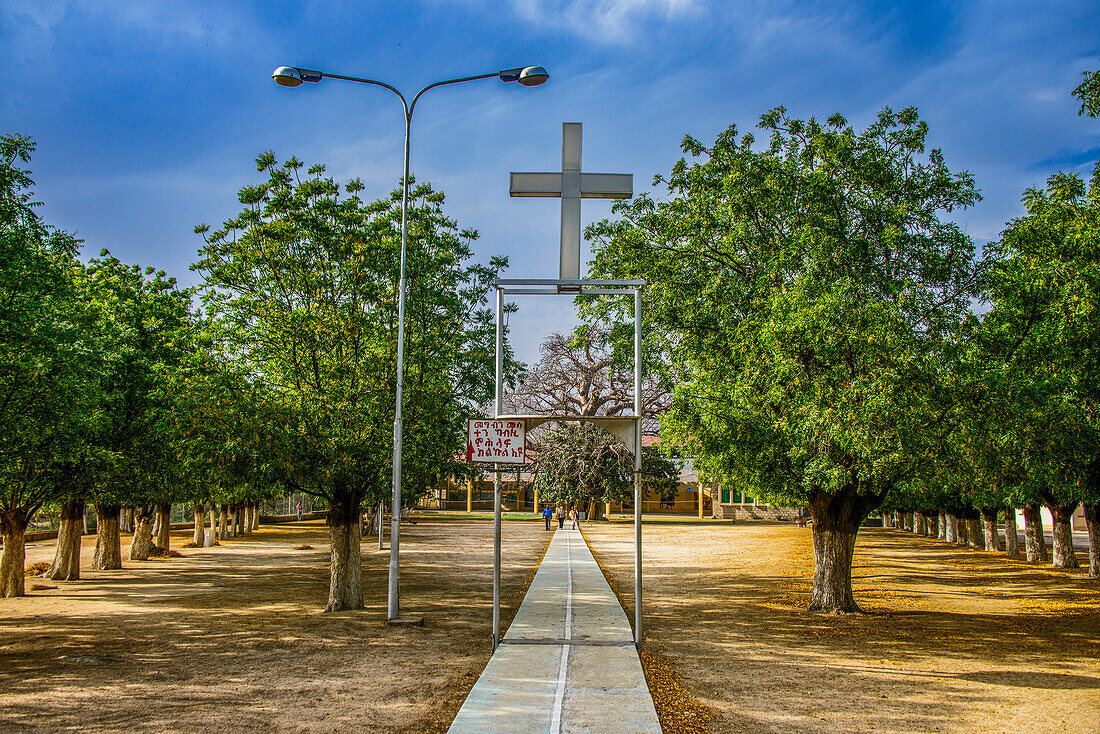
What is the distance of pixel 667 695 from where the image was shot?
8.95 meters

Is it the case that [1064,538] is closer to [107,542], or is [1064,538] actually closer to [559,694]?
[559,694]

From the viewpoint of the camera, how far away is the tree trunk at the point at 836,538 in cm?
1528

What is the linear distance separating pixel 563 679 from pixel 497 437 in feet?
11.4

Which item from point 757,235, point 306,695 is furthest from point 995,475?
point 306,695

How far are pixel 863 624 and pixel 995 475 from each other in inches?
148

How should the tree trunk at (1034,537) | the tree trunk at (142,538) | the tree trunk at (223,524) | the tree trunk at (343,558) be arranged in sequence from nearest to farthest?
the tree trunk at (343,558), the tree trunk at (142,538), the tree trunk at (1034,537), the tree trunk at (223,524)

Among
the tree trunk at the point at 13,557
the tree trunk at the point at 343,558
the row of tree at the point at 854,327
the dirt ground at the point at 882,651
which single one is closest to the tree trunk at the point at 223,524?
the tree trunk at the point at 13,557

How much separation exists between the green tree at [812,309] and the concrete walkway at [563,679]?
4015 mm

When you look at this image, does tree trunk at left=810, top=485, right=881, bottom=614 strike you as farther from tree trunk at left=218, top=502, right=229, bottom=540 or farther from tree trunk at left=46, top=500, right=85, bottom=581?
tree trunk at left=218, top=502, right=229, bottom=540

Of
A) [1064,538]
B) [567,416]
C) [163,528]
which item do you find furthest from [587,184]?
[163,528]

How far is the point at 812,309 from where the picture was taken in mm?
12797

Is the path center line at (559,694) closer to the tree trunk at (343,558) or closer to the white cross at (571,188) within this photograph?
the white cross at (571,188)

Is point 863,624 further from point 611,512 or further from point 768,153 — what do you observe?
point 611,512

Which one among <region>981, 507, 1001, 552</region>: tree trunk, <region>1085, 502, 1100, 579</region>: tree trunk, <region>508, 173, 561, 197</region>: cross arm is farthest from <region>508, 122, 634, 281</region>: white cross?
<region>981, 507, 1001, 552</region>: tree trunk
